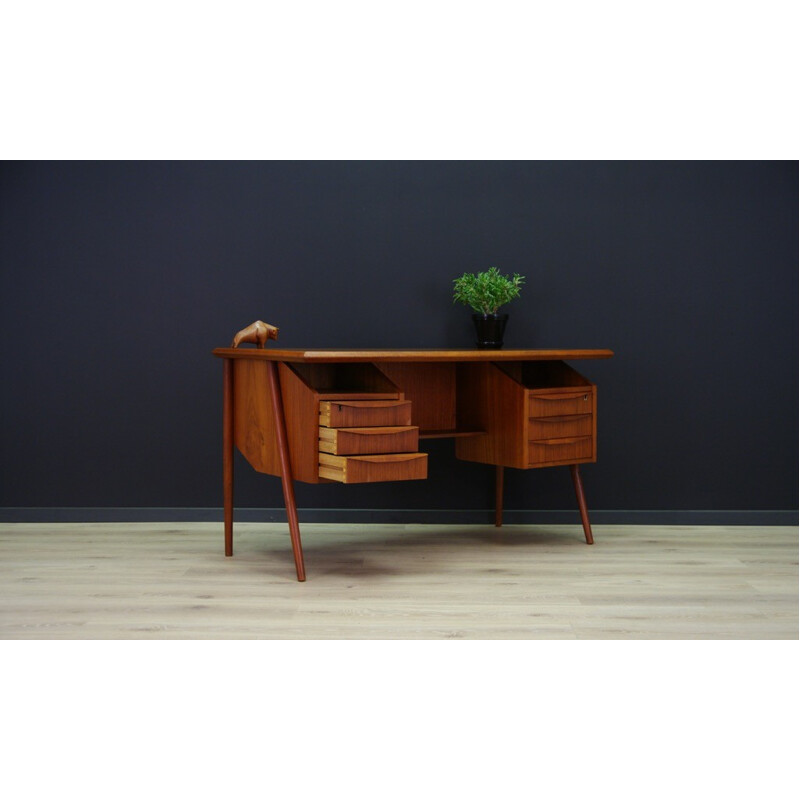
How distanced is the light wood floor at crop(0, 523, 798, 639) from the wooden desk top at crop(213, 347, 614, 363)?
651mm

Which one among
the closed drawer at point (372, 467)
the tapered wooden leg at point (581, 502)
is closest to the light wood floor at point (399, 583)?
the tapered wooden leg at point (581, 502)

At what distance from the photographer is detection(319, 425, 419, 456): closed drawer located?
9.34 feet

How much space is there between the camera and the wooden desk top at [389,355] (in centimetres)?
286

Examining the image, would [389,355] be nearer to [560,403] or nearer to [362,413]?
[362,413]

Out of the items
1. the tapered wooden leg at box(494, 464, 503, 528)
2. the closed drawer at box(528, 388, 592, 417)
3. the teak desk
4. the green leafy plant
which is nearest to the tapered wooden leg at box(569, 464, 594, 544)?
the teak desk

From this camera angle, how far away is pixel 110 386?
388 centimetres

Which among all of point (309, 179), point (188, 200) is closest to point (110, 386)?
point (188, 200)

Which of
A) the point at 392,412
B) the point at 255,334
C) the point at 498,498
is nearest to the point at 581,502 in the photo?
the point at 498,498

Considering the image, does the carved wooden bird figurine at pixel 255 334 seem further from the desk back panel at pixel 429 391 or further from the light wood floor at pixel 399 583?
the light wood floor at pixel 399 583

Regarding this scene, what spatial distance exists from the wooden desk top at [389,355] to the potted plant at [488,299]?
0.33 m

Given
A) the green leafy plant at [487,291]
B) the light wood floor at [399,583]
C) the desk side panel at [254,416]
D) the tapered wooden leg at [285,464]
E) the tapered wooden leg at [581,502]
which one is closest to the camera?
the light wood floor at [399,583]

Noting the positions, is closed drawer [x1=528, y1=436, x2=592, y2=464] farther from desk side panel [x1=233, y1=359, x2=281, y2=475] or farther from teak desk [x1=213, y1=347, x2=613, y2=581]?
desk side panel [x1=233, y1=359, x2=281, y2=475]

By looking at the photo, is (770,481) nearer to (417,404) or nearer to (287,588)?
(417,404)

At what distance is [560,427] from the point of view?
3.32 metres
